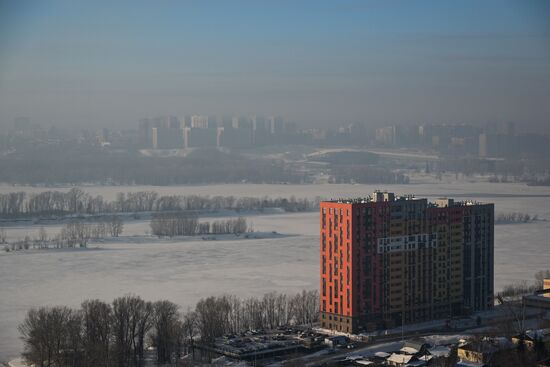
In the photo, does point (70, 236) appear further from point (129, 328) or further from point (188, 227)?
point (129, 328)

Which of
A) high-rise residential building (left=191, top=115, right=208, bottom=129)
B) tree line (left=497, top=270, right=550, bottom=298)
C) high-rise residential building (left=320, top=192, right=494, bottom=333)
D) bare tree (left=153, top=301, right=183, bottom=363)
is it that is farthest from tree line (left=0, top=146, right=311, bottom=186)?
bare tree (left=153, top=301, right=183, bottom=363)

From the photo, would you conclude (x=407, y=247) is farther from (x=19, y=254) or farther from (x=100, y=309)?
(x=19, y=254)

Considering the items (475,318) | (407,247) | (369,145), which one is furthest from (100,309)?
(369,145)

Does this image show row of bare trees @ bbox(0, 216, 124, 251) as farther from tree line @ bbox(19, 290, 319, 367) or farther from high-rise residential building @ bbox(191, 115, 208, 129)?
high-rise residential building @ bbox(191, 115, 208, 129)

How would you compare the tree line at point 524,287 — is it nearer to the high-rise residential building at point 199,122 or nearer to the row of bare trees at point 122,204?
the row of bare trees at point 122,204

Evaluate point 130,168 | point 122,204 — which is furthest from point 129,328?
point 130,168
